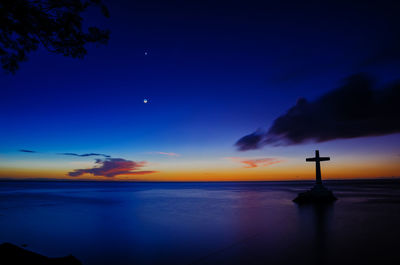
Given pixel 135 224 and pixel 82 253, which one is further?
pixel 135 224

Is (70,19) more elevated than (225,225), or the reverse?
(70,19)

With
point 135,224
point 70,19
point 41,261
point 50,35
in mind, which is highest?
point 70,19

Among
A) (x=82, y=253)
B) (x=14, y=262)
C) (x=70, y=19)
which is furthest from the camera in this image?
(x=82, y=253)

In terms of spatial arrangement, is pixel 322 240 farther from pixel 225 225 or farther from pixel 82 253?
pixel 82 253

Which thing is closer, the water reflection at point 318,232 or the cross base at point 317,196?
the water reflection at point 318,232

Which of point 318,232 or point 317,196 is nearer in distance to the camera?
point 318,232

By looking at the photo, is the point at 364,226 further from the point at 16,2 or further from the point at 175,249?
the point at 16,2

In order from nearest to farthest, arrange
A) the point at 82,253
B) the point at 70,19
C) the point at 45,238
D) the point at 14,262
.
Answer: the point at 70,19 < the point at 14,262 < the point at 82,253 < the point at 45,238

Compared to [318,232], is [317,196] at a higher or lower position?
higher

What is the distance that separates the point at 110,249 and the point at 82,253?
136cm

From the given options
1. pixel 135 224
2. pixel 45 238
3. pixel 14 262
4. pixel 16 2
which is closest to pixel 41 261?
pixel 14 262

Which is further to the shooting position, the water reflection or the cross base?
the cross base

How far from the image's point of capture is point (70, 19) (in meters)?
5.27

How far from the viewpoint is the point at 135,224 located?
19.1 meters
